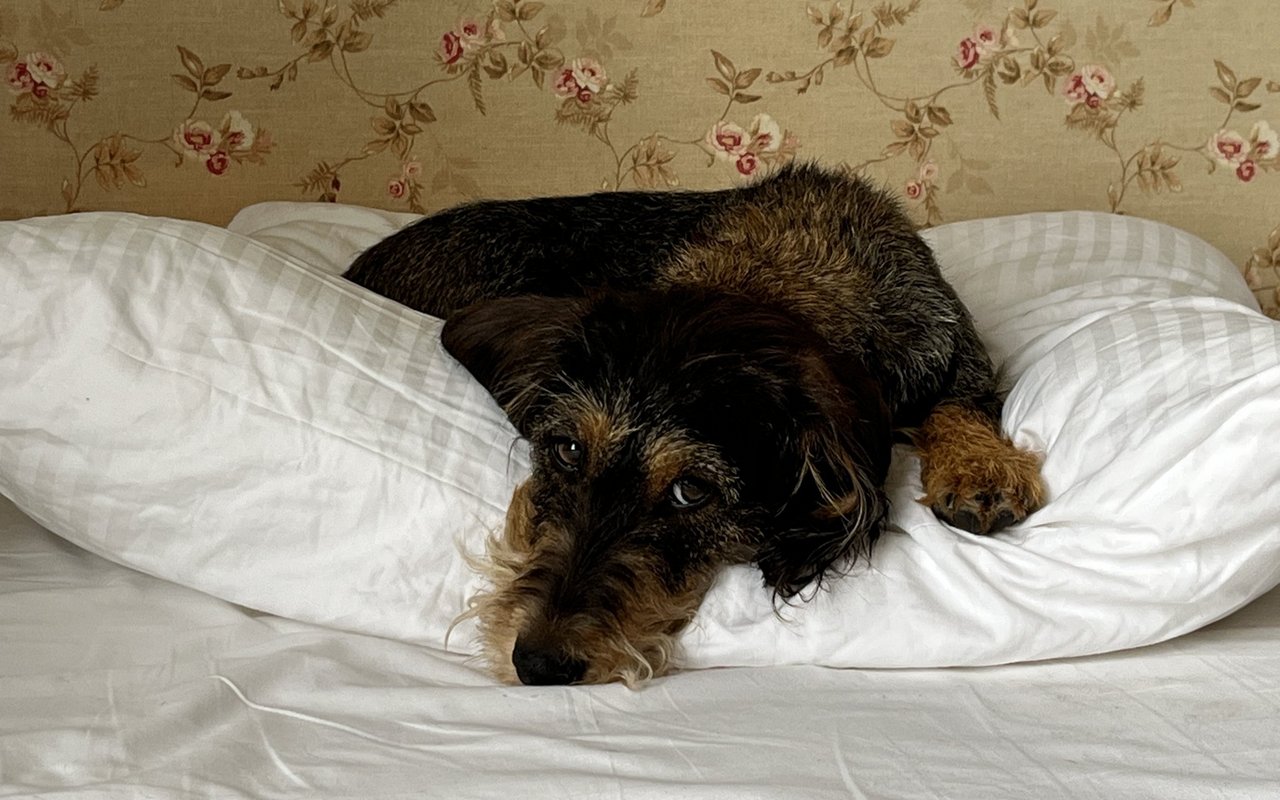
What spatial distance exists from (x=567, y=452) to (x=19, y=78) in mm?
2527

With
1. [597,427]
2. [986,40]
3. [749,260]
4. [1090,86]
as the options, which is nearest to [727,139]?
[986,40]

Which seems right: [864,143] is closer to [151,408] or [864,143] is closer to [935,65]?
[935,65]

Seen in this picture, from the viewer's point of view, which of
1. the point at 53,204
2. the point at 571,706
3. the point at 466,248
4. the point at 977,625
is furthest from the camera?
the point at 53,204

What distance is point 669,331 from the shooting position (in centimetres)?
210

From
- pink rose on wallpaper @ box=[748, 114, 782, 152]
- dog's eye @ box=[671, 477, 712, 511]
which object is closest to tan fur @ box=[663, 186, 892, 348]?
dog's eye @ box=[671, 477, 712, 511]

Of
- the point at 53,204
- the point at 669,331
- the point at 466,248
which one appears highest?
the point at 669,331

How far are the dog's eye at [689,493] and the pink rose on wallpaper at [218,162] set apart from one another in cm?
236

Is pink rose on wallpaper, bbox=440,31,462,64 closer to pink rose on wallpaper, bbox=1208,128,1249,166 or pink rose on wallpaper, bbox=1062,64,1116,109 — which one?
pink rose on wallpaper, bbox=1062,64,1116,109

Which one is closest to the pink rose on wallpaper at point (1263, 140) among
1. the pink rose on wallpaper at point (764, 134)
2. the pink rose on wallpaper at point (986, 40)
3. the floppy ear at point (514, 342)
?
the pink rose on wallpaper at point (986, 40)

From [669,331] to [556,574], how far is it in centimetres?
45

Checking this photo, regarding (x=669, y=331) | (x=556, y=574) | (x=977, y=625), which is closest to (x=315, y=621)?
(x=556, y=574)

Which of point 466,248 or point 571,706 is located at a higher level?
point 466,248

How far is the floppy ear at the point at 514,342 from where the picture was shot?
2.16 metres

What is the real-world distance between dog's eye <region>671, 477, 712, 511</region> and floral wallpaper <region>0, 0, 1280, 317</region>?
203cm
